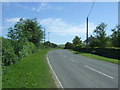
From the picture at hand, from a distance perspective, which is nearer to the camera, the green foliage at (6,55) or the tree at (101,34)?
the green foliage at (6,55)

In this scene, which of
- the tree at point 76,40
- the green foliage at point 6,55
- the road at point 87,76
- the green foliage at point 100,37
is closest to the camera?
the road at point 87,76

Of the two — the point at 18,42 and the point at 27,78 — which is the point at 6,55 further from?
the point at 18,42

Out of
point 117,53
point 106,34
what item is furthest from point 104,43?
point 117,53

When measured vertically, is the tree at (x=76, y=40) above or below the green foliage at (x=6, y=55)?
above

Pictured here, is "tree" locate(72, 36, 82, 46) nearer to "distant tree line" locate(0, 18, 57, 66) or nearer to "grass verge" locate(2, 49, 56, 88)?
"distant tree line" locate(0, 18, 57, 66)

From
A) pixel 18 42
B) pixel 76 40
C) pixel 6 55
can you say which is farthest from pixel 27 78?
pixel 76 40

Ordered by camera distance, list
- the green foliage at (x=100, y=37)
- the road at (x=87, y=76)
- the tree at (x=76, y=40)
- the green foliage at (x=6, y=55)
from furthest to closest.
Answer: the tree at (x=76, y=40) < the green foliage at (x=100, y=37) < the green foliage at (x=6, y=55) < the road at (x=87, y=76)

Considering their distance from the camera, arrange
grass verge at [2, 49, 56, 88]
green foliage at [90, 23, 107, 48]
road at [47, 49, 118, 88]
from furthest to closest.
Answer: green foliage at [90, 23, 107, 48]
road at [47, 49, 118, 88]
grass verge at [2, 49, 56, 88]

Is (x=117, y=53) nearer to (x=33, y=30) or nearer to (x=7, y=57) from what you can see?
(x=7, y=57)

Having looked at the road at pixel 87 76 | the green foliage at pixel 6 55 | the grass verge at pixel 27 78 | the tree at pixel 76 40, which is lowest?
the road at pixel 87 76

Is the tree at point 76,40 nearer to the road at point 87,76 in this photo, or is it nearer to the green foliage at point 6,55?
the road at point 87,76

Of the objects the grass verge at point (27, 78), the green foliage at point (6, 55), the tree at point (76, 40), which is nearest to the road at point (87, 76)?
the grass verge at point (27, 78)

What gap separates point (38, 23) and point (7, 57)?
39.8 meters

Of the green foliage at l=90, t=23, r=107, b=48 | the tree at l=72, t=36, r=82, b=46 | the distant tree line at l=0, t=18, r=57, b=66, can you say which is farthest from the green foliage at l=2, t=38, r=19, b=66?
the tree at l=72, t=36, r=82, b=46
